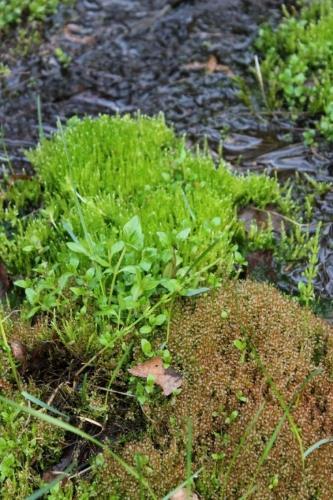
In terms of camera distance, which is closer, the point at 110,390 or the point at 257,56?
the point at 110,390

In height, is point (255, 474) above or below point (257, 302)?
below

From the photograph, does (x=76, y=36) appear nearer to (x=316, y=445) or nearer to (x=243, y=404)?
(x=243, y=404)

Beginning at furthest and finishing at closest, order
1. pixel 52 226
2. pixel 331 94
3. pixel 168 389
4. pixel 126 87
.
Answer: pixel 126 87 < pixel 331 94 < pixel 52 226 < pixel 168 389

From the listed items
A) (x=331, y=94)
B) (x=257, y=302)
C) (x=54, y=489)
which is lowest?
(x=54, y=489)

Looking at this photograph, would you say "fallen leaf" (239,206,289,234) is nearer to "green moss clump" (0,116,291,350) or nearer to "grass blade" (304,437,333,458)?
"green moss clump" (0,116,291,350)

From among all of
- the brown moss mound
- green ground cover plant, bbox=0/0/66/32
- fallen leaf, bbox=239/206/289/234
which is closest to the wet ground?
green ground cover plant, bbox=0/0/66/32

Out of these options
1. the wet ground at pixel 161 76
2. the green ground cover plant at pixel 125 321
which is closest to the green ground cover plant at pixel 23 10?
the wet ground at pixel 161 76

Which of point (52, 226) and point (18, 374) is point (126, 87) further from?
point (18, 374)

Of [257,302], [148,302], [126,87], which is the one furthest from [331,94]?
[148,302]
